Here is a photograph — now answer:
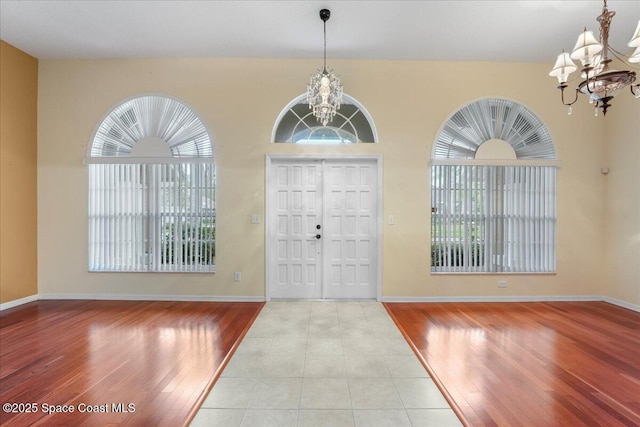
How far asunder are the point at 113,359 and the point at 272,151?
3.01m

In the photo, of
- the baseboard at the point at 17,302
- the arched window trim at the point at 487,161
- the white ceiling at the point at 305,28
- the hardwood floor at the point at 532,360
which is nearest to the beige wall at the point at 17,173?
the baseboard at the point at 17,302

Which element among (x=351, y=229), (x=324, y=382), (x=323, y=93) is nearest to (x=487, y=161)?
(x=351, y=229)

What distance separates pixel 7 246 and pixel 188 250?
2283 millimetres

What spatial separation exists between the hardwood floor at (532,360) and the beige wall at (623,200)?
427mm

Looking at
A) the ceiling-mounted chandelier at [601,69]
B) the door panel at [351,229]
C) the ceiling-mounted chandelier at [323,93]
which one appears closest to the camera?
the ceiling-mounted chandelier at [601,69]

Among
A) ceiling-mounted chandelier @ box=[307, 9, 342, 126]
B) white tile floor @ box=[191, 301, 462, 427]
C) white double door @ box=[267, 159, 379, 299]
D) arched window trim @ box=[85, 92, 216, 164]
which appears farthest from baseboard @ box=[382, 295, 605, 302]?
arched window trim @ box=[85, 92, 216, 164]

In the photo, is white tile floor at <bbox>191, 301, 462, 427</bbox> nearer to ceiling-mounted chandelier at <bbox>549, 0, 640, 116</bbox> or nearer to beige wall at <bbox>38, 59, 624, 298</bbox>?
beige wall at <bbox>38, 59, 624, 298</bbox>

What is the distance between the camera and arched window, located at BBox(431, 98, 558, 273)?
14.6ft

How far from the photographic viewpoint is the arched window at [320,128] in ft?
14.6

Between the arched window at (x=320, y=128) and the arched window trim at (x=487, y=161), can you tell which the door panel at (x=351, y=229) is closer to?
the arched window at (x=320, y=128)

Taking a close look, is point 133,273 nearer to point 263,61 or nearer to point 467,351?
point 263,61

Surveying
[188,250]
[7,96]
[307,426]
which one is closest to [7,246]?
[7,96]

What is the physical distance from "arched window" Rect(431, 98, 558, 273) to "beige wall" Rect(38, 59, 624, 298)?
0.15 metres

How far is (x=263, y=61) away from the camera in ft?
14.4
